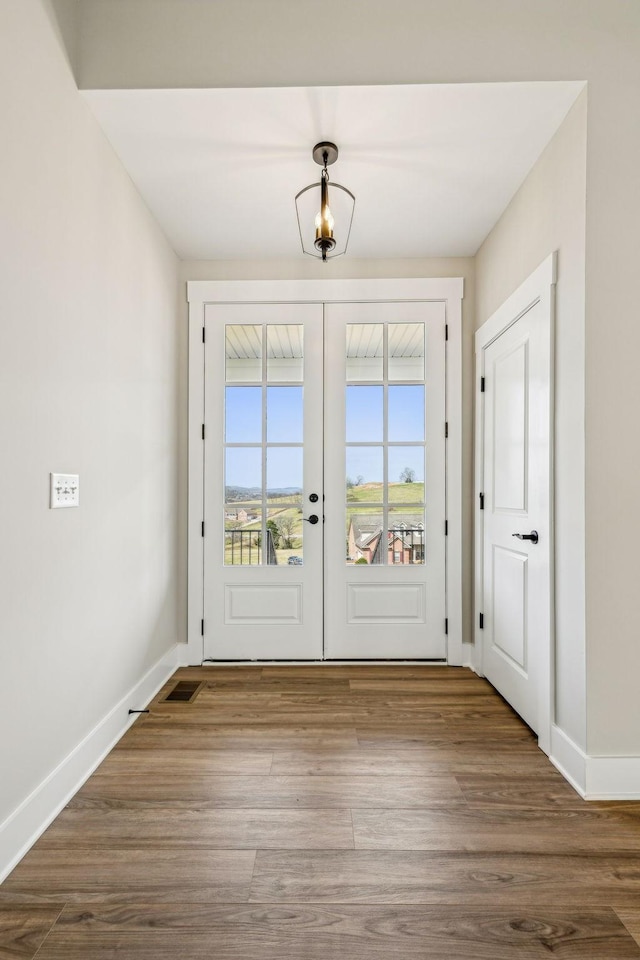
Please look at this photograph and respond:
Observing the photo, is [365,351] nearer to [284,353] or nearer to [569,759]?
[284,353]

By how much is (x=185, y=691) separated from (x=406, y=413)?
200 cm

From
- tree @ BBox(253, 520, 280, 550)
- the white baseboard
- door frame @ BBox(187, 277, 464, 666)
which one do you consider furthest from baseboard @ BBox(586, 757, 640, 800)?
tree @ BBox(253, 520, 280, 550)

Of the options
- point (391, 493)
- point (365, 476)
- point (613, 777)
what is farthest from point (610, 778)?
point (365, 476)

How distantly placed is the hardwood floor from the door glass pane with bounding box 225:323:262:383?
6.38 ft

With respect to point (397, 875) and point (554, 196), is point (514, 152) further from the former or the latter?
point (397, 875)

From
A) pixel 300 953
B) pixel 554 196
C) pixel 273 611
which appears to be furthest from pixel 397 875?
pixel 554 196

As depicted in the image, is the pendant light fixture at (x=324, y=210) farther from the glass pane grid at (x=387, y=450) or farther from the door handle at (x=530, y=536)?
the door handle at (x=530, y=536)

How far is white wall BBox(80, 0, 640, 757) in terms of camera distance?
1882 millimetres

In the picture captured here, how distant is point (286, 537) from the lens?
3.29 m

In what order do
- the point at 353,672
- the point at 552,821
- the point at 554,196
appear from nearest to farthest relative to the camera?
the point at 552,821 < the point at 554,196 < the point at 353,672

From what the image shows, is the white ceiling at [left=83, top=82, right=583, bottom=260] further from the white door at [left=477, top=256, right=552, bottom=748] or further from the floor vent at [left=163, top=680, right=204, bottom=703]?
the floor vent at [left=163, top=680, right=204, bottom=703]

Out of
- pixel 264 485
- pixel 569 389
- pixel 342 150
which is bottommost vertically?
pixel 264 485

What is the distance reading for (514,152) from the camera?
226cm

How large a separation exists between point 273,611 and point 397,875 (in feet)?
6.17
